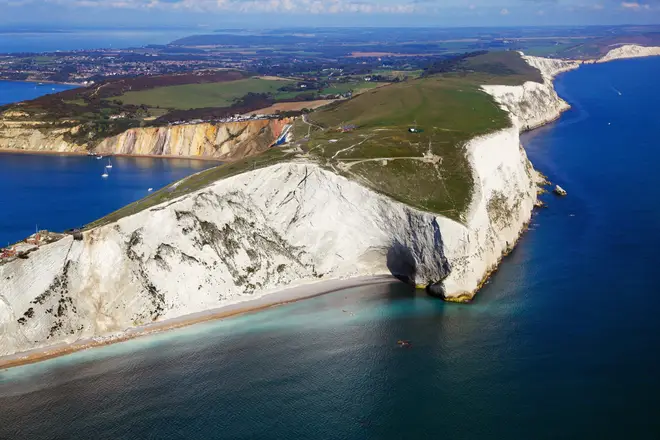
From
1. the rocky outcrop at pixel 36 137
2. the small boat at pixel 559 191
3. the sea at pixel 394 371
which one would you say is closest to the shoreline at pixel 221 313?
the sea at pixel 394 371

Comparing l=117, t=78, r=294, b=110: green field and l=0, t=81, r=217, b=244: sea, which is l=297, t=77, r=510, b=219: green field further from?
l=117, t=78, r=294, b=110: green field

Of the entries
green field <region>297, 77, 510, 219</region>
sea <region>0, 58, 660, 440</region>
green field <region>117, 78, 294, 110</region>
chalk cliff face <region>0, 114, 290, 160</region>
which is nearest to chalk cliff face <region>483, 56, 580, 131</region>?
green field <region>297, 77, 510, 219</region>

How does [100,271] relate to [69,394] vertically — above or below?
above

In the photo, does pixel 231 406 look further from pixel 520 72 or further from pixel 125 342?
pixel 520 72


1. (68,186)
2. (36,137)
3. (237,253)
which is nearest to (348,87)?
(36,137)

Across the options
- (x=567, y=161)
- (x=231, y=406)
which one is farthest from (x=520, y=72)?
(x=231, y=406)

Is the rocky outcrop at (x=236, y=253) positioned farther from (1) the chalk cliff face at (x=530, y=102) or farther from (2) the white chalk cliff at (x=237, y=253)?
(1) the chalk cliff face at (x=530, y=102)
